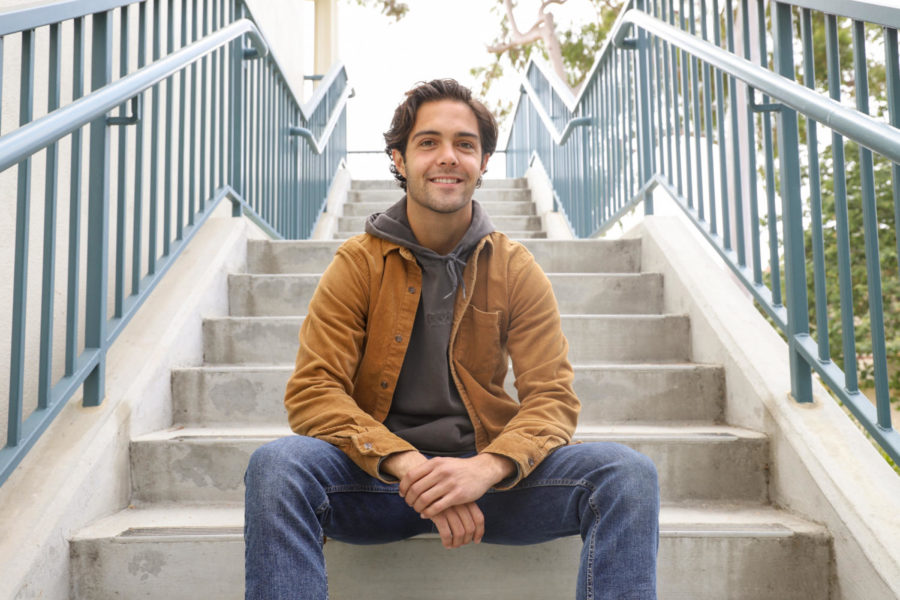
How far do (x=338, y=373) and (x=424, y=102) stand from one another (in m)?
0.62

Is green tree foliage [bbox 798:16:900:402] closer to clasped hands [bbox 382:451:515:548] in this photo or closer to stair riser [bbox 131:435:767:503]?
stair riser [bbox 131:435:767:503]

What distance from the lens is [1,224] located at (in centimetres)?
142

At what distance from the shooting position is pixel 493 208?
16.5 ft

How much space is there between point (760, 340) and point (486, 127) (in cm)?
90

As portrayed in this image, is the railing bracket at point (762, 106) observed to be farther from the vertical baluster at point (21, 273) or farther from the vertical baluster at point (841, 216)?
the vertical baluster at point (21, 273)

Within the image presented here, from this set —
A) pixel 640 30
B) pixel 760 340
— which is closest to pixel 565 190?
pixel 640 30

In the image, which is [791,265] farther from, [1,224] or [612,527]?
[1,224]

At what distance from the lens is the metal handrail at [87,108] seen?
108 cm

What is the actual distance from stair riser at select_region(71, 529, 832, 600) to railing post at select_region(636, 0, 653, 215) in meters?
1.69

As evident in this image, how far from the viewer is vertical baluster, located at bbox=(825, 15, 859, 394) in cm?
136

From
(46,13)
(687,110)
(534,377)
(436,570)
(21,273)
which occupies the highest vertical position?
(687,110)

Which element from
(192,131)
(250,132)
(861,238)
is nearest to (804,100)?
(192,131)

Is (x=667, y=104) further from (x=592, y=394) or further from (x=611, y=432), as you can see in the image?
(x=611, y=432)

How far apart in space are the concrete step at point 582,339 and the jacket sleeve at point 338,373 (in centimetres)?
74
